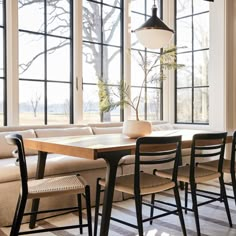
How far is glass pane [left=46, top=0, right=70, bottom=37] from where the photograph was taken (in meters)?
4.52

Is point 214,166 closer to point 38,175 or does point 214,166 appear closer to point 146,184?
point 146,184

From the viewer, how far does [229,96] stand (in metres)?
5.15

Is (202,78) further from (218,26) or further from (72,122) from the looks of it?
(72,122)

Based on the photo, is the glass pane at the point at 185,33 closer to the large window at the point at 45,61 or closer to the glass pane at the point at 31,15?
the large window at the point at 45,61

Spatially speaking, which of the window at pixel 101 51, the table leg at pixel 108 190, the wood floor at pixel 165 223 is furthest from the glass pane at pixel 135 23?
the table leg at pixel 108 190

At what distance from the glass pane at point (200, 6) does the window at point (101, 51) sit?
1.29 metres

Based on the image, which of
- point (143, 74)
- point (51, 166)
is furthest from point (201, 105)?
point (51, 166)

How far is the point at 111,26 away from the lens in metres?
5.24

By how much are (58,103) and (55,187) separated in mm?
2377

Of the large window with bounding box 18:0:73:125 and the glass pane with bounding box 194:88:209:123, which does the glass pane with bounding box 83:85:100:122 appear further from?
the glass pane with bounding box 194:88:209:123

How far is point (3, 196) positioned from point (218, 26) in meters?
3.99

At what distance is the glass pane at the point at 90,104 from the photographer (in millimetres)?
4898

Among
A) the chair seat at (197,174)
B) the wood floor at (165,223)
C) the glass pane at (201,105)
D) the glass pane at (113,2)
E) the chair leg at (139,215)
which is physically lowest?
the wood floor at (165,223)

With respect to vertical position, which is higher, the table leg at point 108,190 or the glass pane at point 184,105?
the glass pane at point 184,105
